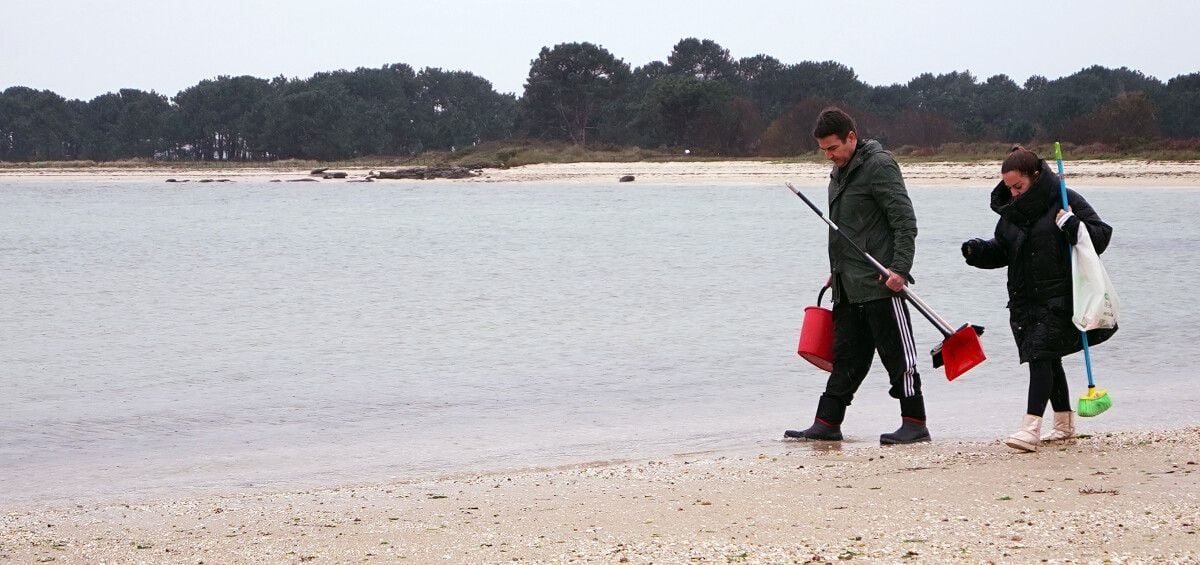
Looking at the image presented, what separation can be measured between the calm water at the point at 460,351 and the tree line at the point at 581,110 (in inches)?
1244

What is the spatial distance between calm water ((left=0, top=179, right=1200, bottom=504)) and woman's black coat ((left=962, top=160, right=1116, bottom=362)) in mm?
903

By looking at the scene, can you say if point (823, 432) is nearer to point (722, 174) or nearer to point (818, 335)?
point (818, 335)

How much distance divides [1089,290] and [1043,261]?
22 cm

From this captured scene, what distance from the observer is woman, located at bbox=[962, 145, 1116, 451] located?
5.22 m

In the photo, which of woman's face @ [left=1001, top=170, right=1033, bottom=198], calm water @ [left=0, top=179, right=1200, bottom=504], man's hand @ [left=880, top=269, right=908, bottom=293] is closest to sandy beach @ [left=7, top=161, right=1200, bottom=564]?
calm water @ [left=0, top=179, right=1200, bottom=504]

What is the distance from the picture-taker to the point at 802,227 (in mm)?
24656

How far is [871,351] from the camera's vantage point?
19.1ft

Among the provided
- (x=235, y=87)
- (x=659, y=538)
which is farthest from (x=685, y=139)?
(x=659, y=538)

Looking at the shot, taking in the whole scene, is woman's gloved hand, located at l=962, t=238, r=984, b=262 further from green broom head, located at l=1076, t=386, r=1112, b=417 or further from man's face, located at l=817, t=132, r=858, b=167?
green broom head, located at l=1076, t=386, r=1112, b=417

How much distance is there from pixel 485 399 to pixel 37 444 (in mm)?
2516

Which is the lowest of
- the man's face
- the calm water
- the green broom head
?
the calm water

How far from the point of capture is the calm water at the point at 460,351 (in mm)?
6383

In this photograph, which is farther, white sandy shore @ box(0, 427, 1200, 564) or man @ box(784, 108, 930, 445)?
man @ box(784, 108, 930, 445)

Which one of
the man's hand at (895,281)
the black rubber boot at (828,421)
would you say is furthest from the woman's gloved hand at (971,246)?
the black rubber boot at (828,421)
